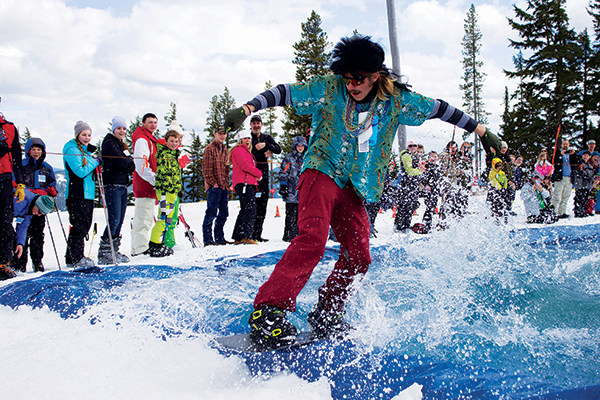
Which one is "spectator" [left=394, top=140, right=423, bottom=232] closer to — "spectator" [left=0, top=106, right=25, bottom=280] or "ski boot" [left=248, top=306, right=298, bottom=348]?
"ski boot" [left=248, top=306, right=298, bottom=348]

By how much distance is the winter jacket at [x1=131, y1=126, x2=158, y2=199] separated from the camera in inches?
192

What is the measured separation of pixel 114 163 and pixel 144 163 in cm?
36

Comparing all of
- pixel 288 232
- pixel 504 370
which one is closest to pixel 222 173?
pixel 288 232

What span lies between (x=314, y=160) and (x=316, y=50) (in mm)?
28132

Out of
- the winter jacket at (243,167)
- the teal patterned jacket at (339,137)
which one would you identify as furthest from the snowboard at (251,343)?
the winter jacket at (243,167)

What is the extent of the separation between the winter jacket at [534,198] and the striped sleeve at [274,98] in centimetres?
841

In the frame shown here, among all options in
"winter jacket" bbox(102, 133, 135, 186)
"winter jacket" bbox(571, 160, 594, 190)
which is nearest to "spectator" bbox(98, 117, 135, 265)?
"winter jacket" bbox(102, 133, 135, 186)

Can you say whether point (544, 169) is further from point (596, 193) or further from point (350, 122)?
point (350, 122)

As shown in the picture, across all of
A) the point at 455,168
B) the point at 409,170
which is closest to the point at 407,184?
the point at 409,170

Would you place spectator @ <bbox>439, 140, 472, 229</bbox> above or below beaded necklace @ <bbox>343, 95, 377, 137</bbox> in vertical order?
below

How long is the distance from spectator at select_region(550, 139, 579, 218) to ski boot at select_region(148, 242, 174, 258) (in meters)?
9.10

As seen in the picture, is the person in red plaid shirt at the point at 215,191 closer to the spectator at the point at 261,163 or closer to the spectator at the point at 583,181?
the spectator at the point at 261,163

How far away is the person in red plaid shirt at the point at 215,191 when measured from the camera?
5.88 m

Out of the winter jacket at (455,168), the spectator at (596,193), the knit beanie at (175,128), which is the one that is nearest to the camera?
the knit beanie at (175,128)
